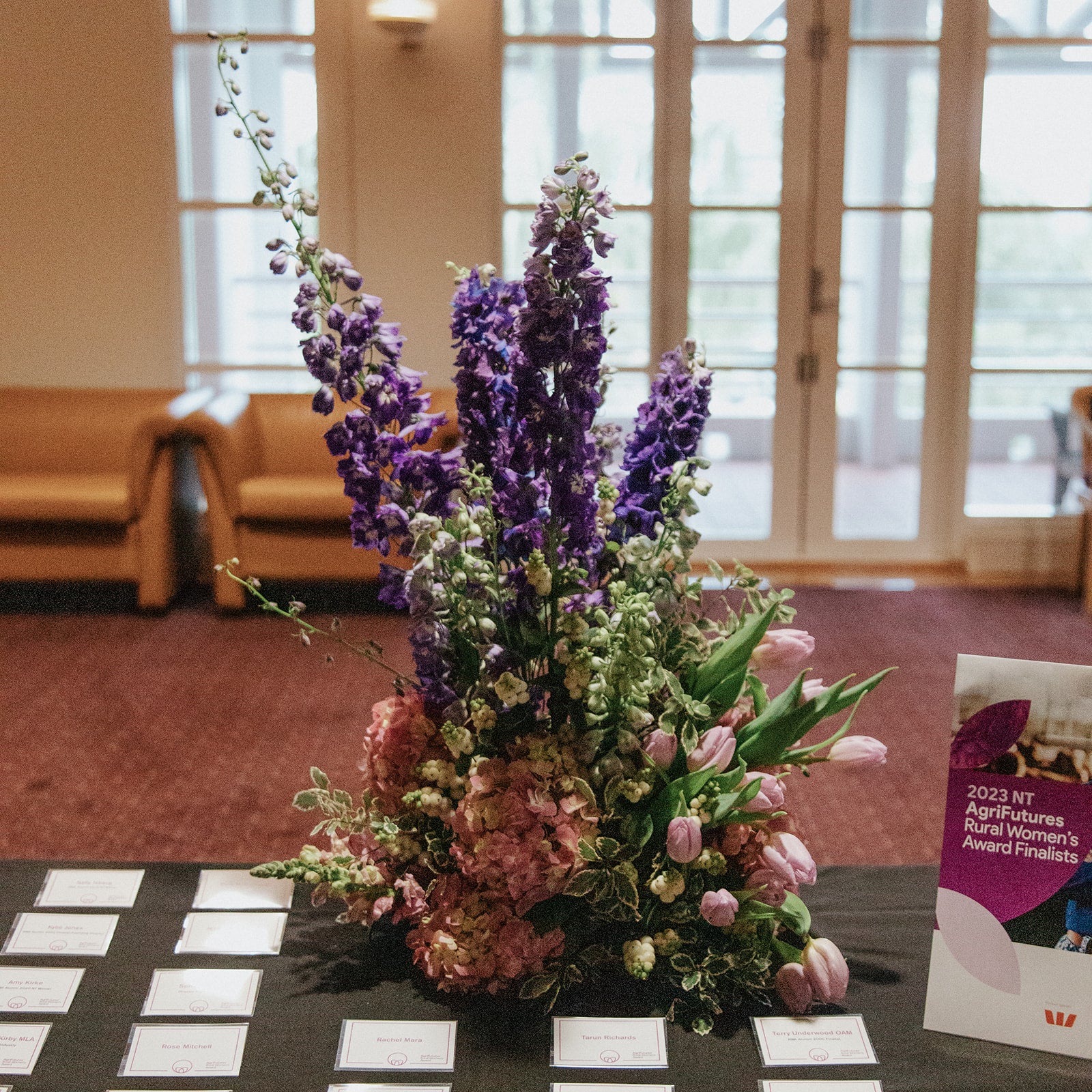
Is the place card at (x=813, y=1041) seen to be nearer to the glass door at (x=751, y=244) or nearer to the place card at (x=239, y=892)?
the place card at (x=239, y=892)

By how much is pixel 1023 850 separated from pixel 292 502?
4259 mm

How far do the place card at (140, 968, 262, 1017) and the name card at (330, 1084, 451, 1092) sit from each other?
0.43 ft

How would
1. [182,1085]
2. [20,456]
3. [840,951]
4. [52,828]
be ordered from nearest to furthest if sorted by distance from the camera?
[182,1085] → [840,951] → [52,828] → [20,456]

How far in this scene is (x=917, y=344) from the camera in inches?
237

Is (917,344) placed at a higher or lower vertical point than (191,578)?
higher

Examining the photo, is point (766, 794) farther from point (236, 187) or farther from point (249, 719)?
point (236, 187)

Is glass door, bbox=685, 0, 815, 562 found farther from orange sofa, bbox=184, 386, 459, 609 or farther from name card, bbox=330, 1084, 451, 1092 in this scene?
name card, bbox=330, 1084, 451, 1092

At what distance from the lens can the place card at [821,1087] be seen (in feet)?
3.33

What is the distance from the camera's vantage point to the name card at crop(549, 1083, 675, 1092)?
1011mm

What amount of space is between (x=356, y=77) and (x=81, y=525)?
7.51 feet

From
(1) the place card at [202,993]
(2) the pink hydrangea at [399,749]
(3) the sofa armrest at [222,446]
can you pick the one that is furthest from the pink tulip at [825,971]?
(3) the sofa armrest at [222,446]

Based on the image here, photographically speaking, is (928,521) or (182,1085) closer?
(182,1085)

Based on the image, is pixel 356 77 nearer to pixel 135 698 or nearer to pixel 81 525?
pixel 81 525

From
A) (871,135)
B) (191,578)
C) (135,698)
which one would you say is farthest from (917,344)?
(135,698)
